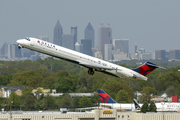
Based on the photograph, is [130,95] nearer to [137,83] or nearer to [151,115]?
[137,83]

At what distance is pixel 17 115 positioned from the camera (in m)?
79.6

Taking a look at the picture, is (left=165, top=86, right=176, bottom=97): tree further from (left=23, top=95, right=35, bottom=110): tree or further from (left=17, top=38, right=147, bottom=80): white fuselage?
(left=23, top=95, right=35, bottom=110): tree

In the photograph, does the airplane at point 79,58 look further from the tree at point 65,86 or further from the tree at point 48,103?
the tree at point 65,86

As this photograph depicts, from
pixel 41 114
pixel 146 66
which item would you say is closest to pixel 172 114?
pixel 146 66

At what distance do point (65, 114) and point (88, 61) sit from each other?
983 cm

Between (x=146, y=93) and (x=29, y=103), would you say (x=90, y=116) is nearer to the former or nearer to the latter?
(x=146, y=93)

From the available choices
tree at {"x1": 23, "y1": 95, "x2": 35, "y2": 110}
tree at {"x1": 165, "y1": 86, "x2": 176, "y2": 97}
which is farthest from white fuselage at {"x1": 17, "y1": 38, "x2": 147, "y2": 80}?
tree at {"x1": 23, "y1": 95, "x2": 35, "y2": 110}

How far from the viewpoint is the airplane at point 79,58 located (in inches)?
3014

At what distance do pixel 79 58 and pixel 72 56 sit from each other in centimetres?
143

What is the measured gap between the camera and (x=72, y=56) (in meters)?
79.0

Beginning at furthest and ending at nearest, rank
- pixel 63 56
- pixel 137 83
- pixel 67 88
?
pixel 67 88
pixel 137 83
pixel 63 56

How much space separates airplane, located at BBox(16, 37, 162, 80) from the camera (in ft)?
251

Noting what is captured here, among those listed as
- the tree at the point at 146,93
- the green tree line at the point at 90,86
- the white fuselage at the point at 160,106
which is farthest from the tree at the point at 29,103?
the white fuselage at the point at 160,106

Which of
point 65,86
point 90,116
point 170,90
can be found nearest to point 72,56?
point 90,116
